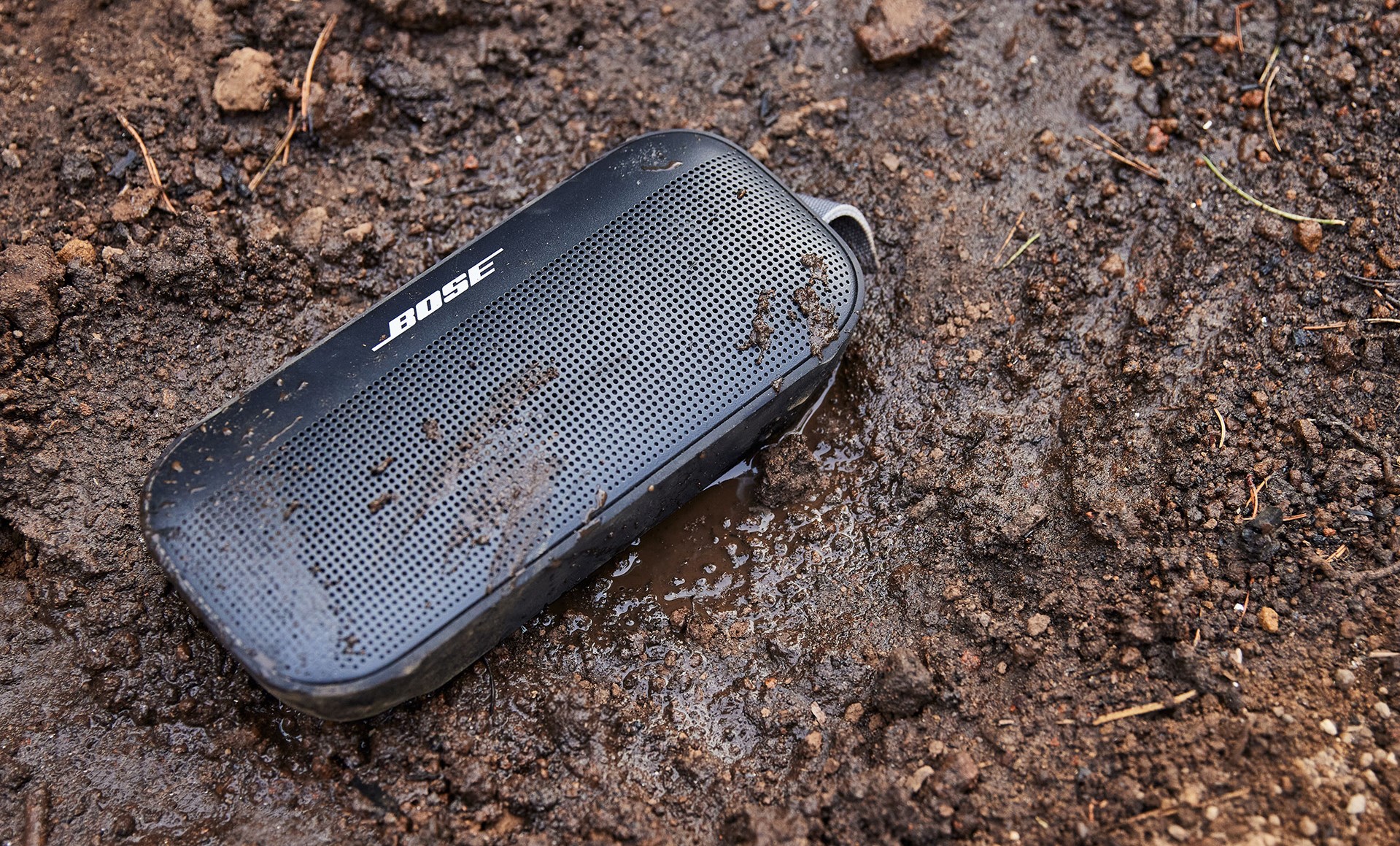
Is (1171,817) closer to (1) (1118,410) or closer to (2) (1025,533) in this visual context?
(2) (1025,533)

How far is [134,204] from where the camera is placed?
7.94 feet

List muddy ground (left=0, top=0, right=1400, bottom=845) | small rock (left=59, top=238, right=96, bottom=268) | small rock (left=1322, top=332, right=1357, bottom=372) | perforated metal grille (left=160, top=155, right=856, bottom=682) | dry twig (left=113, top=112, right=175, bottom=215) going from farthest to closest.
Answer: dry twig (left=113, top=112, right=175, bottom=215) → small rock (left=59, top=238, right=96, bottom=268) → small rock (left=1322, top=332, right=1357, bottom=372) → muddy ground (left=0, top=0, right=1400, bottom=845) → perforated metal grille (left=160, top=155, right=856, bottom=682)

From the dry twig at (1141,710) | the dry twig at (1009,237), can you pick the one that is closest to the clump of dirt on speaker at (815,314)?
the dry twig at (1009,237)

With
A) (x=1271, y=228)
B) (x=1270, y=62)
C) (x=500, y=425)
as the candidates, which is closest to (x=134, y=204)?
(x=500, y=425)

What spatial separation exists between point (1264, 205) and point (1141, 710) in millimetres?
1354

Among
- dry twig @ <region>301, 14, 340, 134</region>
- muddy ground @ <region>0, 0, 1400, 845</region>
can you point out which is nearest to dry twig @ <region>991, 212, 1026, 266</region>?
muddy ground @ <region>0, 0, 1400, 845</region>

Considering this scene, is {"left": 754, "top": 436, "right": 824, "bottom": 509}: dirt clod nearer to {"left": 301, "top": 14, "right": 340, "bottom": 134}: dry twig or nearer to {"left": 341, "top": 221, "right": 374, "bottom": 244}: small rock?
{"left": 341, "top": 221, "right": 374, "bottom": 244}: small rock

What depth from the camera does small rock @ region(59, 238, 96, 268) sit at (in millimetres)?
2342

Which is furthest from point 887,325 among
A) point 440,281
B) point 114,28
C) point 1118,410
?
point 114,28

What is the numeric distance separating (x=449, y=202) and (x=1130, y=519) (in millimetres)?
1900

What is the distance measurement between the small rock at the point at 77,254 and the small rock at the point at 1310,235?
2.97 m

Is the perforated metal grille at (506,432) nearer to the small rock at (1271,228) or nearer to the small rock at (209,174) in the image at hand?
the small rock at (209,174)

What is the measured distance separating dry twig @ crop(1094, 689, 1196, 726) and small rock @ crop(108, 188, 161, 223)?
253 cm

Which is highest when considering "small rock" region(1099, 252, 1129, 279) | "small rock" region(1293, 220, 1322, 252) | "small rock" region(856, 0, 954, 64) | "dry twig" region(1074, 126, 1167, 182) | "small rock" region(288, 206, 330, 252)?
"small rock" region(856, 0, 954, 64)
